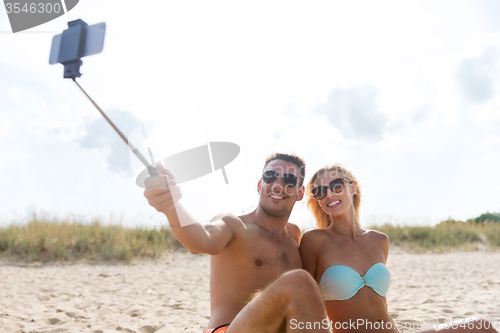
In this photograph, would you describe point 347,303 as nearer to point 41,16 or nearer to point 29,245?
point 41,16

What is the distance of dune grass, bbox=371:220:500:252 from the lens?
15.7 meters

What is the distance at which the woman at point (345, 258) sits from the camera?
8.43ft

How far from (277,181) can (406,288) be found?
5.56 m

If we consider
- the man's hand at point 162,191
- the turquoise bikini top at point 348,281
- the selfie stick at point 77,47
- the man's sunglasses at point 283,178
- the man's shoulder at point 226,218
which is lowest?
the turquoise bikini top at point 348,281

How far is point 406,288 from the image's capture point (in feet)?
23.2

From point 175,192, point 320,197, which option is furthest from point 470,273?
point 175,192

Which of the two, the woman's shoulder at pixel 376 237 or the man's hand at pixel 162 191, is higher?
the man's hand at pixel 162 191

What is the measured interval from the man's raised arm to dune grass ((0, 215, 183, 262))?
837 centimetres

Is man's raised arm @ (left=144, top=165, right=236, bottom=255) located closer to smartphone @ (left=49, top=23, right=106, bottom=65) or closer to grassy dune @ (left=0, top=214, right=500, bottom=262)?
smartphone @ (left=49, top=23, right=106, bottom=65)

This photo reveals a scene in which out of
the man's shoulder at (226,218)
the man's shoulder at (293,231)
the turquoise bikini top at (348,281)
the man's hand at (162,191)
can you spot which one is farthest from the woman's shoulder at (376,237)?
the man's hand at (162,191)

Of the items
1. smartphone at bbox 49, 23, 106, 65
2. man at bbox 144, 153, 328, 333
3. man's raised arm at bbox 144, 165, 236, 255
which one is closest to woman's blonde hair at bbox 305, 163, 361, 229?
man at bbox 144, 153, 328, 333

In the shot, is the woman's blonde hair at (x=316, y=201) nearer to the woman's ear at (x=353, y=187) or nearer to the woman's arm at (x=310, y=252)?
the woman's ear at (x=353, y=187)

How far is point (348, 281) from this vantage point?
258 centimetres

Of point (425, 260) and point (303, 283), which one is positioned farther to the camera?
point (425, 260)
